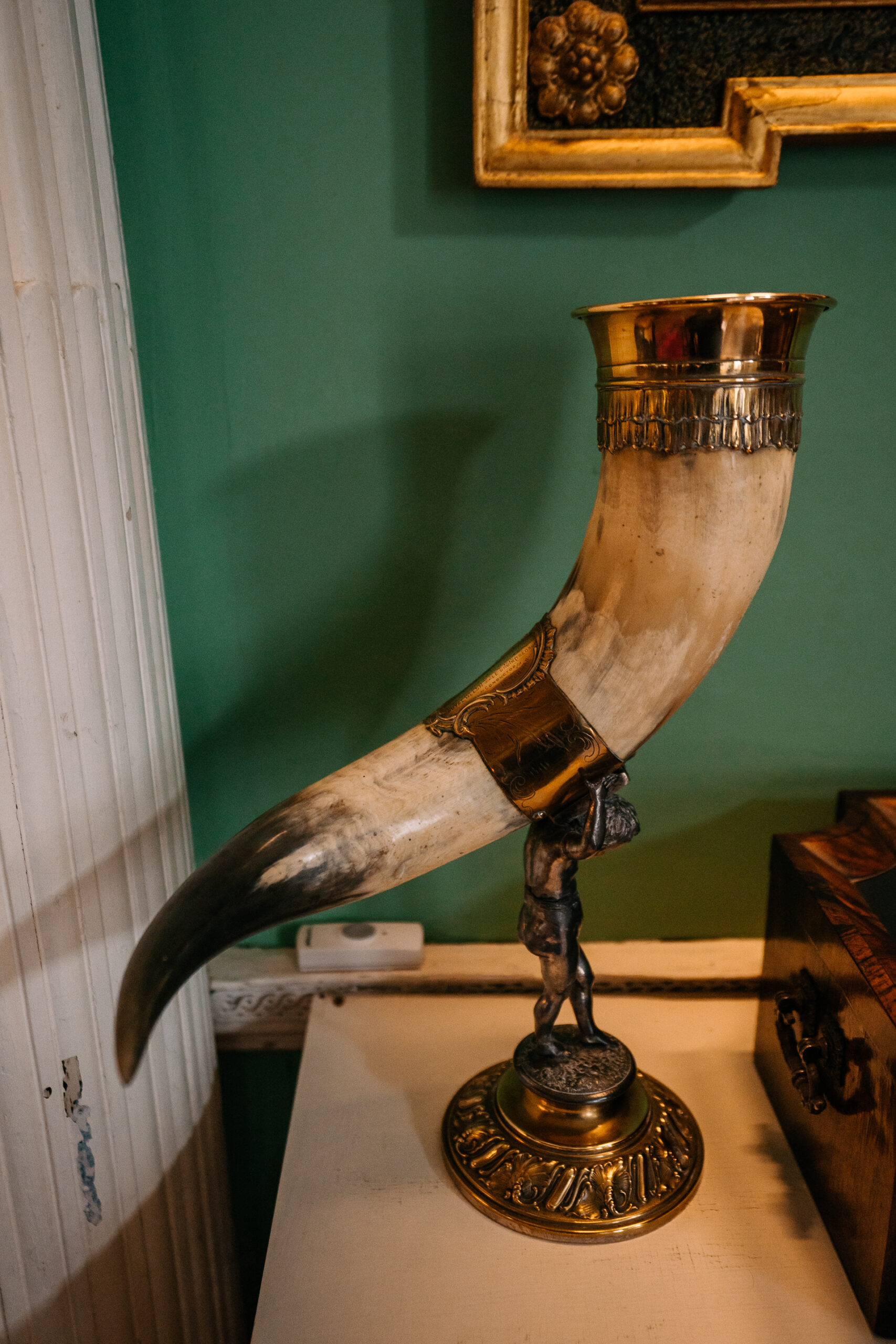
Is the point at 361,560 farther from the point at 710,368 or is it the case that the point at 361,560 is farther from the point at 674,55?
the point at 674,55

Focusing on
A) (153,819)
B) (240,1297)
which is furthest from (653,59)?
(240,1297)

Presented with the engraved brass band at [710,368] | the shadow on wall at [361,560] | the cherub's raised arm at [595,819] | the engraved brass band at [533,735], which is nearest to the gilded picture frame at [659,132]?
the shadow on wall at [361,560]

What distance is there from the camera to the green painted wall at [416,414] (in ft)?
2.68

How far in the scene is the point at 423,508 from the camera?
923 millimetres

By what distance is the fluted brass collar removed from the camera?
1.88ft

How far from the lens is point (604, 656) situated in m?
0.66

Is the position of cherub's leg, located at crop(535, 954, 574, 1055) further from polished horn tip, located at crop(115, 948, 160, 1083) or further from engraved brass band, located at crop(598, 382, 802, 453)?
engraved brass band, located at crop(598, 382, 802, 453)

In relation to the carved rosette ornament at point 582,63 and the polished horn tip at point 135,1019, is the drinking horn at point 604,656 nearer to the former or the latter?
the polished horn tip at point 135,1019

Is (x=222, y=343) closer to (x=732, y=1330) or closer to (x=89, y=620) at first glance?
(x=89, y=620)

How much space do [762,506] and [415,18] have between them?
22.6 inches

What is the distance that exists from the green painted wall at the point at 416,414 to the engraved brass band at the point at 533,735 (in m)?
0.28

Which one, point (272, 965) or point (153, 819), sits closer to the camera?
point (153, 819)


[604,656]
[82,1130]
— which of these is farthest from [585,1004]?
[82,1130]

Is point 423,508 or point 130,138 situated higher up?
point 130,138
